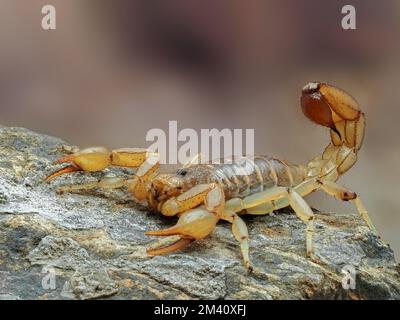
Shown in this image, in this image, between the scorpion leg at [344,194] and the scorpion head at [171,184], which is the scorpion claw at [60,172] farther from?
the scorpion leg at [344,194]

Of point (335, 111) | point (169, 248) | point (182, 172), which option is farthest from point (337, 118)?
point (169, 248)

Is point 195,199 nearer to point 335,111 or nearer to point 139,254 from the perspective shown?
point 139,254

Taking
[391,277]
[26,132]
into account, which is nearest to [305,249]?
[391,277]

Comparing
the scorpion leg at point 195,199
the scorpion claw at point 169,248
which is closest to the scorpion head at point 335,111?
the scorpion leg at point 195,199

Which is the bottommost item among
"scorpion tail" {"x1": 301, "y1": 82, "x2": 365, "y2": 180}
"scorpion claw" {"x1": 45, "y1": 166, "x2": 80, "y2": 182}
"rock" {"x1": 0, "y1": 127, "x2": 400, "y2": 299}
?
"rock" {"x1": 0, "y1": 127, "x2": 400, "y2": 299}

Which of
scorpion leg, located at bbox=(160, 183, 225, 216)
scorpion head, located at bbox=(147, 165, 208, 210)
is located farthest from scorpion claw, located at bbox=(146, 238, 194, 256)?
scorpion head, located at bbox=(147, 165, 208, 210)

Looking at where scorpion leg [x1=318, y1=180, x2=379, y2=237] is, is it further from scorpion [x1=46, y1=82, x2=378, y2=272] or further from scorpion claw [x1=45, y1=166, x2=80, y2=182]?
scorpion claw [x1=45, y1=166, x2=80, y2=182]
